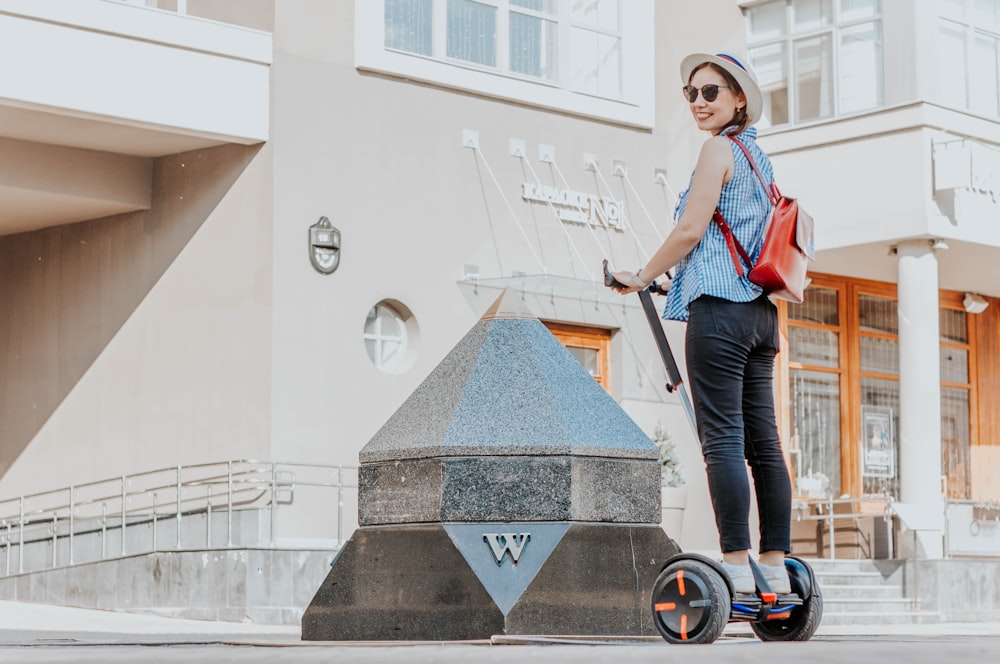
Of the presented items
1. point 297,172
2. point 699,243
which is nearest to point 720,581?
point 699,243

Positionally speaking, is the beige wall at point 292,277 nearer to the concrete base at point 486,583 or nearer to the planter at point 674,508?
the planter at point 674,508

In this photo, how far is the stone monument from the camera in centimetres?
607

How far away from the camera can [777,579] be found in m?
5.73

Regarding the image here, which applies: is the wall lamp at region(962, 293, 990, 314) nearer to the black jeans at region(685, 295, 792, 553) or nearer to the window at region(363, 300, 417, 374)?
the window at region(363, 300, 417, 374)

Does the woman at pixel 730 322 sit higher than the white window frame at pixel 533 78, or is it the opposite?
the white window frame at pixel 533 78

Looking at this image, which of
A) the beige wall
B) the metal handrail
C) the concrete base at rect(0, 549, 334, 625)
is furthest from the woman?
the beige wall

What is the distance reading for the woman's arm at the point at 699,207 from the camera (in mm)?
5781

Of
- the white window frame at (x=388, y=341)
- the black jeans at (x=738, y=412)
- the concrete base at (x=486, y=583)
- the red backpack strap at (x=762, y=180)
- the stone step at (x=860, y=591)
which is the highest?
the white window frame at (x=388, y=341)

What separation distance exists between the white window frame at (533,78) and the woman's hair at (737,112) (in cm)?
1145

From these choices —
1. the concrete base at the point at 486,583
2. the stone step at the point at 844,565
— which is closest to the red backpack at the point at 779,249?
the concrete base at the point at 486,583

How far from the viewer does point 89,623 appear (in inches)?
490

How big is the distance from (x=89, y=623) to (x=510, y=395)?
689 cm

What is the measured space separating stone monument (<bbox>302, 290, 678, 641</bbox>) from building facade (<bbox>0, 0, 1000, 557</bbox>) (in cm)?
955

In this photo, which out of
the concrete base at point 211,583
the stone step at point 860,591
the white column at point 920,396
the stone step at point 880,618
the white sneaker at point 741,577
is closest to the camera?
the white sneaker at point 741,577
